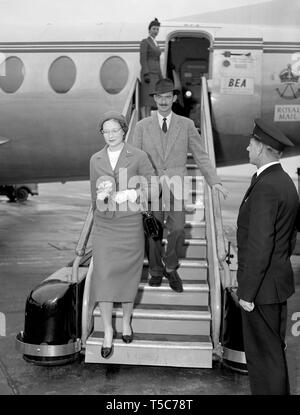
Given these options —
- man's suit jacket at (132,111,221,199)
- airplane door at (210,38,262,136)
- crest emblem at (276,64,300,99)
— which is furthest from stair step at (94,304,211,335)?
crest emblem at (276,64,300,99)

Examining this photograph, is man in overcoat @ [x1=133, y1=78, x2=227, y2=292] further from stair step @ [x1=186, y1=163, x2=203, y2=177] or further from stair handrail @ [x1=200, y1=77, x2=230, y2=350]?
stair step @ [x1=186, y1=163, x2=203, y2=177]

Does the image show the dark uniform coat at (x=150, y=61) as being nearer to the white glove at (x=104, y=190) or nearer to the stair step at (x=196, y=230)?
the stair step at (x=196, y=230)

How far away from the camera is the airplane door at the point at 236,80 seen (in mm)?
8648

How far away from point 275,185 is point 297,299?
4.40 meters

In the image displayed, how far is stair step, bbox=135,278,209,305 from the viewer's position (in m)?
5.04

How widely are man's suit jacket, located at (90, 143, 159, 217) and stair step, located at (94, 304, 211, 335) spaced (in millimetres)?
1038

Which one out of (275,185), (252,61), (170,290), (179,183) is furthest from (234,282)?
(252,61)

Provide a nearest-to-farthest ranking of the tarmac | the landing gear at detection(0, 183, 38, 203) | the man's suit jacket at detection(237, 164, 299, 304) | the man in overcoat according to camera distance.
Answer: the man's suit jacket at detection(237, 164, 299, 304), the tarmac, the man in overcoat, the landing gear at detection(0, 183, 38, 203)

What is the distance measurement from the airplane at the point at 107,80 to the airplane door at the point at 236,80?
0.7 inches

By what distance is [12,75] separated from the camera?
9281 millimetres

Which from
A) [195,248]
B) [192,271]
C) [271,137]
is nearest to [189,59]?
[195,248]

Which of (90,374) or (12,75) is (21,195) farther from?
(90,374)

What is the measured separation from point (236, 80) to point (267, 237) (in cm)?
612

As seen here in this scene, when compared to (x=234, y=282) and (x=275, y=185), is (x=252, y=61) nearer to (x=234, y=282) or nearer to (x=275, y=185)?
(x=234, y=282)
